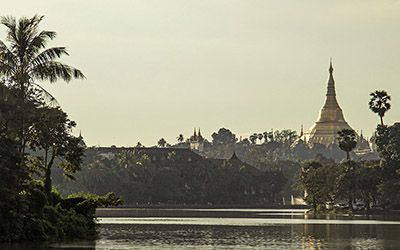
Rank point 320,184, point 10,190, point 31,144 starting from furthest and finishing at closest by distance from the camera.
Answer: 1. point 320,184
2. point 31,144
3. point 10,190

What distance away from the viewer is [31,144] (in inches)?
2948

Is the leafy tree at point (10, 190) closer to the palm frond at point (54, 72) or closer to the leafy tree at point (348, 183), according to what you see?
the palm frond at point (54, 72)

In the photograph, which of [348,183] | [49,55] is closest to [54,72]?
[49,55]

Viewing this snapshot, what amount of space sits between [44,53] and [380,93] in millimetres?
94203

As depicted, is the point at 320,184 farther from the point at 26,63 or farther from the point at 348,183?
the point at 26,63

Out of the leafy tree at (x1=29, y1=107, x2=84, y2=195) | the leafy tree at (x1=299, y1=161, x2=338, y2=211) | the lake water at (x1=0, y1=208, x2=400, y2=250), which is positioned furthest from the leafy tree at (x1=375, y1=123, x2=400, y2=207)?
the leafy tree at (x1=29, y1=107, x2=84, y2=195)

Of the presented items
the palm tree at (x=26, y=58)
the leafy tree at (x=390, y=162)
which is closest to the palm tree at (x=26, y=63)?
the palm tree at (x=26, y=58)

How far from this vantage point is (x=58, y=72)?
2830 inches

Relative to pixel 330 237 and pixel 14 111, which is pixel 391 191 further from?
pixel 14 111

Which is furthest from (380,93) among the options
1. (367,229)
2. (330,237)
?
(330,237)

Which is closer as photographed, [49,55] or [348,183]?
[49,55]

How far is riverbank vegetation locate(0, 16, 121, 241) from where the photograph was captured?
6406 cm

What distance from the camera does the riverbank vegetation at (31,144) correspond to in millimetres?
64062

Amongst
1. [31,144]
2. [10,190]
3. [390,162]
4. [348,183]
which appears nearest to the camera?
[10,190]
